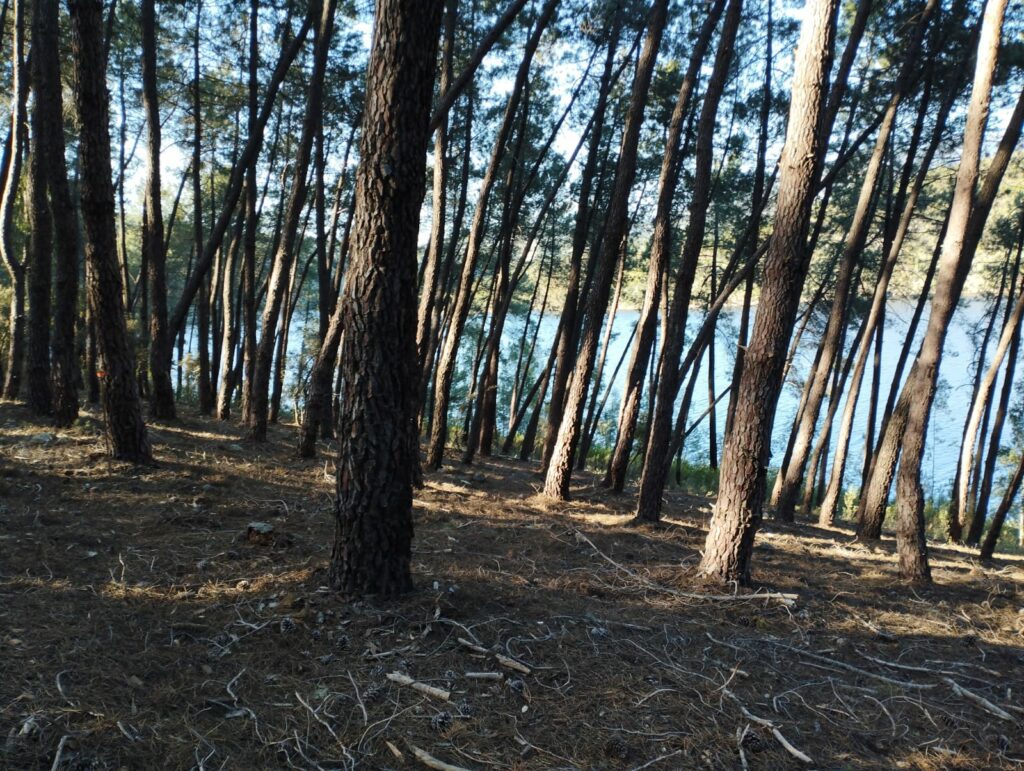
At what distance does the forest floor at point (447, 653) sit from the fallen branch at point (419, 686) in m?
0.03

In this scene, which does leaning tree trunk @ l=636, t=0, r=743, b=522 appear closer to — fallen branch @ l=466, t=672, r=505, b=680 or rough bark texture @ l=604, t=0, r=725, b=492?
rough bark texture @ l=604, t=0, r=725, b=492

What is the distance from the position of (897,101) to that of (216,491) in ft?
32.9

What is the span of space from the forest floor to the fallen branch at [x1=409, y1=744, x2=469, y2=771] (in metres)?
0.03

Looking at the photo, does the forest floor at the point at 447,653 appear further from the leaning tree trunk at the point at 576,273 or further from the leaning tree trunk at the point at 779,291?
the leaning tree trunk at the point at 576,273

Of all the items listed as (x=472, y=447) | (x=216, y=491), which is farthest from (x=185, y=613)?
(x=472, y=447)

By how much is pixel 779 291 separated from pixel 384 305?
117 inches

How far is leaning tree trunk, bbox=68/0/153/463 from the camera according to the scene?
5.52 m

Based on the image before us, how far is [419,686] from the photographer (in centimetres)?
295

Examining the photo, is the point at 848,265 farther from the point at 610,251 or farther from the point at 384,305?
the point at 384,305

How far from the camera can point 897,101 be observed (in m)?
8.88

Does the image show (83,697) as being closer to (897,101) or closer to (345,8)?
(897,101)

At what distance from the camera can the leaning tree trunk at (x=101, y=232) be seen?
5523 mm

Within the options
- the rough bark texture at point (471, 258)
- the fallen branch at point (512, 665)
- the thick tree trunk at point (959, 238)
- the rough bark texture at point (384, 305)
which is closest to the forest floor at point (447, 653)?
the fallen branch at point (512, 665)

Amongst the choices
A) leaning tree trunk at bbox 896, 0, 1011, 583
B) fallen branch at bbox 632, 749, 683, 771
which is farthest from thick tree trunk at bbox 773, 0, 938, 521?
fallen branch at bbox 632, 749, 683, 771
